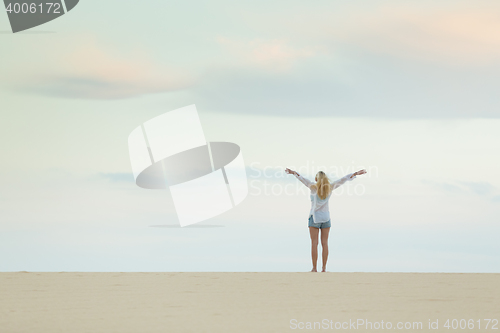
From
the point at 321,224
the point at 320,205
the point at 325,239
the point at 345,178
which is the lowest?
the point at 325,239

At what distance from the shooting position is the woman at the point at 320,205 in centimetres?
1105

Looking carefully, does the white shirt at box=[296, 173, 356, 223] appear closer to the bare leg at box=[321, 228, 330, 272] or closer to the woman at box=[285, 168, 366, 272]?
the woman at box=[285, 168, 366, 272]

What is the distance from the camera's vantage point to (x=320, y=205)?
11047 millimetres
